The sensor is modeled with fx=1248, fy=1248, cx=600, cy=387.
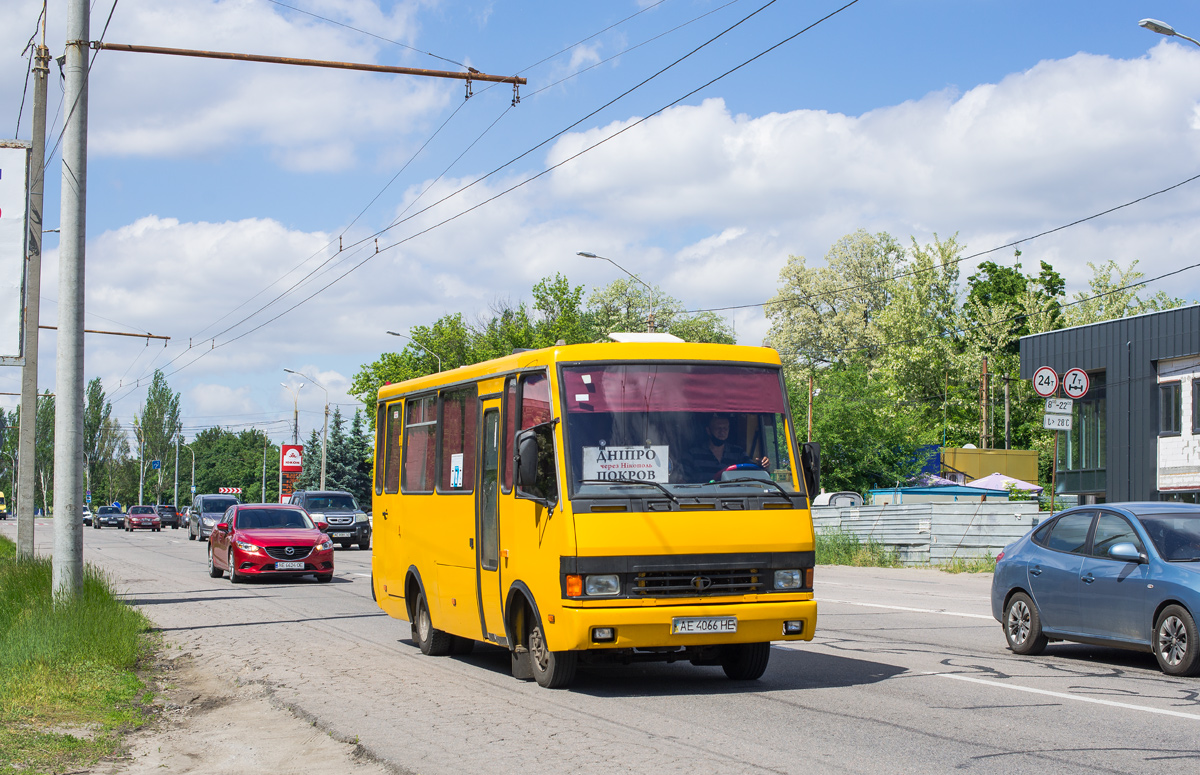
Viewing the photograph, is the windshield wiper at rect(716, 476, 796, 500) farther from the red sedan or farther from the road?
the red sedan

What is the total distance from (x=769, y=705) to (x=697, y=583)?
→ 0.99 metres

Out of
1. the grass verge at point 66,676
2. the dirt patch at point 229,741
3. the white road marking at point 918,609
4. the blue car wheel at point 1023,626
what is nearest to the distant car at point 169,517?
the grass verge at point 66,676

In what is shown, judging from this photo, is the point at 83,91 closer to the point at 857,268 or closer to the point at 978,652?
the point at 978,652

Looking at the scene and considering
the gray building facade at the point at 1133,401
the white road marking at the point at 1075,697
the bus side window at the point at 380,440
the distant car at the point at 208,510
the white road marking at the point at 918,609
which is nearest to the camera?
the white road marking at the point at 1075,697

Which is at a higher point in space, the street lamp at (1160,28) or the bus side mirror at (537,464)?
the street lamp at (1160,28)

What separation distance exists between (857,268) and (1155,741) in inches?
3129

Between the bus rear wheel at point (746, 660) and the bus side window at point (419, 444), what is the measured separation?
3.65 m

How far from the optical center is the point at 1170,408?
36.9 m

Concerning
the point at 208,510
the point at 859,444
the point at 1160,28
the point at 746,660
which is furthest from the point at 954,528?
the point at 208,510

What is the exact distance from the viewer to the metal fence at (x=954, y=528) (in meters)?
27.7

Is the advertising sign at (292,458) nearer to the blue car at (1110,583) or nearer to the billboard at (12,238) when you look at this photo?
the billboard at (12,238)

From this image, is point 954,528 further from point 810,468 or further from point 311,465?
point 311,465

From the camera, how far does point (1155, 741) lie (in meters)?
7.35

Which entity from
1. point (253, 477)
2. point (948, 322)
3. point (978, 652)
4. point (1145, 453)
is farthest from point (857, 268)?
point (253, 477)
